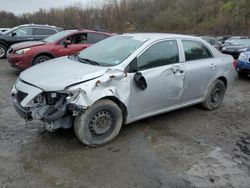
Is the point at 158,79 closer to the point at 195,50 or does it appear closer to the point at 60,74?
the point at 195,50

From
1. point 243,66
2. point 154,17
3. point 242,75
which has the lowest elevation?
point 154,17

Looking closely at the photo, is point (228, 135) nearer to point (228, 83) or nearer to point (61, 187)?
point (228, 83)

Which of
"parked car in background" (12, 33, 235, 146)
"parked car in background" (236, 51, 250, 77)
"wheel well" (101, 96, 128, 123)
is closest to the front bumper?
"parked car in background" (236, 51, 250, 77)

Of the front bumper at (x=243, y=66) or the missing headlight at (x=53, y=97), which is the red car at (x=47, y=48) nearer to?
the front bumper at (x=243, y=66)

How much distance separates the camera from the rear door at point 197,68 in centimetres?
514

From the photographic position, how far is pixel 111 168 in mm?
3578

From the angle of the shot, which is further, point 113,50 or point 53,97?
point 113,50

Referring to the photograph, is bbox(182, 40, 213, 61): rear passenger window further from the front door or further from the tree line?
the tree line

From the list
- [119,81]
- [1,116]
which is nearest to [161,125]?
[119,81]

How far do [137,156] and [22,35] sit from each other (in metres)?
10.8

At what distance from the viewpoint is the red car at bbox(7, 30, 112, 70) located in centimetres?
877

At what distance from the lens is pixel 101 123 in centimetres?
411

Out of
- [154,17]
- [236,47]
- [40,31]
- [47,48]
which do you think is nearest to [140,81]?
[47,48]

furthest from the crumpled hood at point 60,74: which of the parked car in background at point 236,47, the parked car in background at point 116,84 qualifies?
the parked car in background at point 236,47
